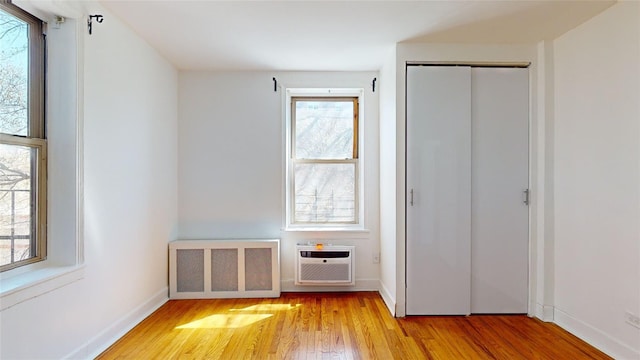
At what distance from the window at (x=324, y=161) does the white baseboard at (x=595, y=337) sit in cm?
201

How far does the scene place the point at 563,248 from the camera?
278cm

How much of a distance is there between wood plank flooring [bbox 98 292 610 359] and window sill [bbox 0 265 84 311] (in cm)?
67

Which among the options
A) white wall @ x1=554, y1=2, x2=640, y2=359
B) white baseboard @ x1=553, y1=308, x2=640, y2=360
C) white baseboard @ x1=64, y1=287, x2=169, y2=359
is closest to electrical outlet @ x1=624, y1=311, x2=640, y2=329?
white wall @ x1=554, y1=2, x2=640, y2=359

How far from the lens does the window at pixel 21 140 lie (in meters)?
1.83

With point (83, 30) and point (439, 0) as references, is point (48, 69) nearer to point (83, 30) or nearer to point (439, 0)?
point (83, 30)

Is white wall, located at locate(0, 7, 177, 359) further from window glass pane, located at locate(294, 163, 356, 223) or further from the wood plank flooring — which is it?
window glass pane, located at locate(294, 163, 356, 223)

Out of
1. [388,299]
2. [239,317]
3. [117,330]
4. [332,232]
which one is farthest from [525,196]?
[117,330]

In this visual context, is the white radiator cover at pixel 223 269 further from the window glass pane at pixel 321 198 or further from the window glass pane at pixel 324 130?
the window glass pane at pixel 324 130

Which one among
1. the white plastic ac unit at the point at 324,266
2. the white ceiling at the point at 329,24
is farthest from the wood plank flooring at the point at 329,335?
the white ceiling at the point at 329,24

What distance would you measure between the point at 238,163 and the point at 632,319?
344cm

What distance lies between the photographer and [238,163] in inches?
146

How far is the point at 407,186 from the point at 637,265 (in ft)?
5.19

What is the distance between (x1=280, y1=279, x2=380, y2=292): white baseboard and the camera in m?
3.67

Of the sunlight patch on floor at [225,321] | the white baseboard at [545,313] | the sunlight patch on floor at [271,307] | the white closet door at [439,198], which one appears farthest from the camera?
the sunlight patch on floor at [271,307]
